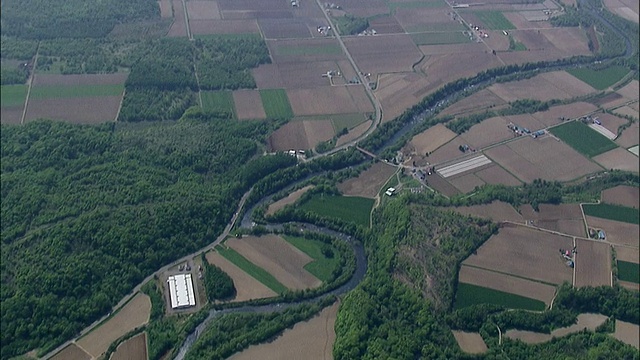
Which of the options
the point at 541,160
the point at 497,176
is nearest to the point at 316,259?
the point at 497,176

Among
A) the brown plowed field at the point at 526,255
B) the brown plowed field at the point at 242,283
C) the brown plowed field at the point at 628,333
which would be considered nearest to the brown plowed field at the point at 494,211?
the brown plowed field at the point at 526,255

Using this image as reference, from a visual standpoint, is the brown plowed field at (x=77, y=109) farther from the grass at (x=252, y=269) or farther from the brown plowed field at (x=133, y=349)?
the brown plowed field at (x=133, y=349)

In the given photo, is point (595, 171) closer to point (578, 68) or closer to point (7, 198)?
point (578, 68)

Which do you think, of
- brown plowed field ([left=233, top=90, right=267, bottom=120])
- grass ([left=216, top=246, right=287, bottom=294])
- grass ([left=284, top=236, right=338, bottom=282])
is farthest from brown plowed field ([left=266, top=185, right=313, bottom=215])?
brown plowed field ([left=233, top=90, right=267, bottom=120])

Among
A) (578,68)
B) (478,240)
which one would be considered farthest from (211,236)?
(578,68)

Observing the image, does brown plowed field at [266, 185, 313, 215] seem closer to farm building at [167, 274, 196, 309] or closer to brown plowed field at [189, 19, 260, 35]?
farm building at [167, 274, 196, 309]

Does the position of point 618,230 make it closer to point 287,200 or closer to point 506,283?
point 506,283

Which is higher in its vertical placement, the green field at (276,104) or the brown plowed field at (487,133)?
the brown plowed field at (487,133)
